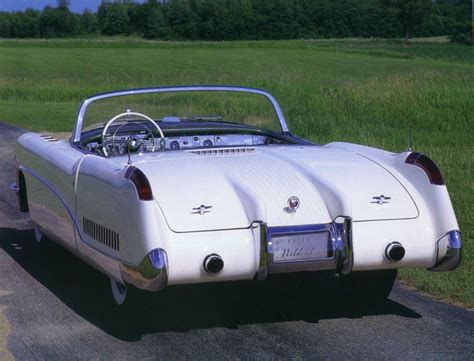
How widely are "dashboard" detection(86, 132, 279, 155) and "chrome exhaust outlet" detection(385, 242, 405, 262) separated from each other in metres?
1.72

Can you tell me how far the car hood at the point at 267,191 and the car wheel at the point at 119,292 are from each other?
74cm

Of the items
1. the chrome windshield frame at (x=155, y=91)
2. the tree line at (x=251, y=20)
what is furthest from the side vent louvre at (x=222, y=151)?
the tree line at (x=251, y=20)

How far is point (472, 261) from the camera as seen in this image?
7211 mm

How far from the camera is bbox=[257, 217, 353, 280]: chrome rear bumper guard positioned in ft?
16.6

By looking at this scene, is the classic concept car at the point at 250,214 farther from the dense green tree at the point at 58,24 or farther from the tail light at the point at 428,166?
the dense green tree at the point at 58,24

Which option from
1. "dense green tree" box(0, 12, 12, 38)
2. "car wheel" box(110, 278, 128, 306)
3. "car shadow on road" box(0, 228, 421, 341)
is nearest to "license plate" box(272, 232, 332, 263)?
"car shadow on road" box(0, 228, 421, 341)

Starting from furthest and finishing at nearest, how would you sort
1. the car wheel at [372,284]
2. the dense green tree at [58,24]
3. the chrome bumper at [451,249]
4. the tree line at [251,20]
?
the tree line at [251,20]
the dense green tree at [58,24]
the car wheel at [372,284]
the chrome bumper at [451,249]

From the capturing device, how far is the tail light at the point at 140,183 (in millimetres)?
4977

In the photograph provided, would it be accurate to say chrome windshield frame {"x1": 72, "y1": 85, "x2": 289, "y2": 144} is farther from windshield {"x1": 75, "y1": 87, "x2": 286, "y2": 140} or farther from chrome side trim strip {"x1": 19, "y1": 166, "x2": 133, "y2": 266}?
chrome side trim strip {"x1": 19, "y1": 166, "x2": 133, "y2": 266}

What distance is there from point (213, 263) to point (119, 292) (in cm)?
95

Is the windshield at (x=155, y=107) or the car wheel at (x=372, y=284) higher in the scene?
the windshield at (x=155, y=107)

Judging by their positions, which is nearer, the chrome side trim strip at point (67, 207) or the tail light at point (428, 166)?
the chrome side trim strip at point (67, 207)

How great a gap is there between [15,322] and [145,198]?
1275mm

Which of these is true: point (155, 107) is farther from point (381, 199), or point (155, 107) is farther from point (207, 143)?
point (381, 199)
